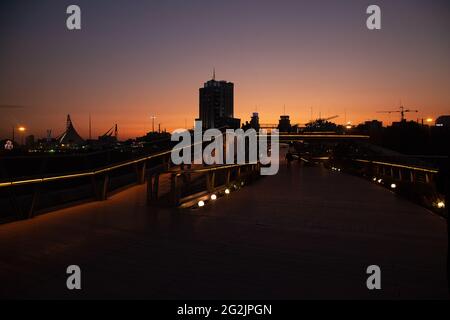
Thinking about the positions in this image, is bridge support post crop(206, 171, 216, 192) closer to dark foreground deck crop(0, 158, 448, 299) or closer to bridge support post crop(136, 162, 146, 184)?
dark foreground deck crop(0, 158, 448, 299)

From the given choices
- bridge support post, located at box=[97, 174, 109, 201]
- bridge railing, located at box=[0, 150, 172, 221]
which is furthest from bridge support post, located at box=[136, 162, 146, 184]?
bridge support post, located at box=[97, 174, 109, 201]

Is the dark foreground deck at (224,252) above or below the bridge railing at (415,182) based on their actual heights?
below

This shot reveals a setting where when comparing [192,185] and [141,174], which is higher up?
[141,174]

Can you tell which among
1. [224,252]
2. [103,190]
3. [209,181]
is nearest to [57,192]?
[103,190]

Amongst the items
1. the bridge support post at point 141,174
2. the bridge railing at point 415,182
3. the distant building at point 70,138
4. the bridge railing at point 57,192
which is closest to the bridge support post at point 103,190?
the bridge railing at point 57,192

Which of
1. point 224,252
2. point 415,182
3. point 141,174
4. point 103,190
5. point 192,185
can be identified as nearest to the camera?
point 224,252

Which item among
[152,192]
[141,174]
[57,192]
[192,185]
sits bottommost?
[57,192]

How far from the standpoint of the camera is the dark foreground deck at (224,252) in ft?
11.8

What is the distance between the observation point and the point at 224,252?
189 inches

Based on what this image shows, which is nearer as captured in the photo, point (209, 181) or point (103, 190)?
point (103, 190)

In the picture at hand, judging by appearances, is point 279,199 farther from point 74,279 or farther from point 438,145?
point 438,145

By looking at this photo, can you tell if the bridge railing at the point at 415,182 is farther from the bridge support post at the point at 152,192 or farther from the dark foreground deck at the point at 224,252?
the bridge support post at the point at 152,192

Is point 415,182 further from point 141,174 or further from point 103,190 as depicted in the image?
point 103,190

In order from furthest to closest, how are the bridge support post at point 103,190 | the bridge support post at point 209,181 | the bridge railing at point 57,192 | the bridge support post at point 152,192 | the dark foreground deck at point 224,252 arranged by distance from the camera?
the bridge support post at point 209,181, the bridge support post at point 103,190, the bridge support post at point 152,192, the bridge railing at point 57,192, the dark foreground deck at point 224,252
